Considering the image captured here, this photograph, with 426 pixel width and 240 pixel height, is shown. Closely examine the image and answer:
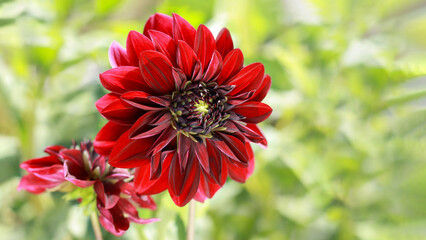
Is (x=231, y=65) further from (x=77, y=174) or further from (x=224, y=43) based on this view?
(x=77, y=174)

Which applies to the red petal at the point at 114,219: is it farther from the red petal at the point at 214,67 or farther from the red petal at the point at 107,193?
the red petal at the point at 214,67

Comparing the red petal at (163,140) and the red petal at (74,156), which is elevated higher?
the red petal at (163,140)

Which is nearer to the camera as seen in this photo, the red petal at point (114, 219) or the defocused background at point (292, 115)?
the red petal at point (114, 219)

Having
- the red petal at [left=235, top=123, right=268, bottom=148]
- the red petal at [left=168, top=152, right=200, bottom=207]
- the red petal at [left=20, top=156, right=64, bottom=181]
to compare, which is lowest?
the red petal at [left=20, top=156, right=64, bottom=181]

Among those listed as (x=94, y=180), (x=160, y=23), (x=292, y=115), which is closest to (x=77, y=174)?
(x=94, y=180)

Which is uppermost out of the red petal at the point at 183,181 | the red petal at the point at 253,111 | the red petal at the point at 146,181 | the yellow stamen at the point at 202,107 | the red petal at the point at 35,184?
the red petal at the point at 253,111

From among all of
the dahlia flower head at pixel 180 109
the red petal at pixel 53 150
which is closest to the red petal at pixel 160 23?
the dahlia flower head at pixel 180 109

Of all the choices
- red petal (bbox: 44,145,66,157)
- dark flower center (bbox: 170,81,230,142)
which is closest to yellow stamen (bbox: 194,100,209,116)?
dark flower center (bbox: 170,81,230,142)

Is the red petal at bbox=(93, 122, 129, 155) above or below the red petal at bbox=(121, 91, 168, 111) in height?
below

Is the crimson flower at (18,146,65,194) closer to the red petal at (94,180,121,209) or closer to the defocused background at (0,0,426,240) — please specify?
the red petal at (94,180,121,209)
